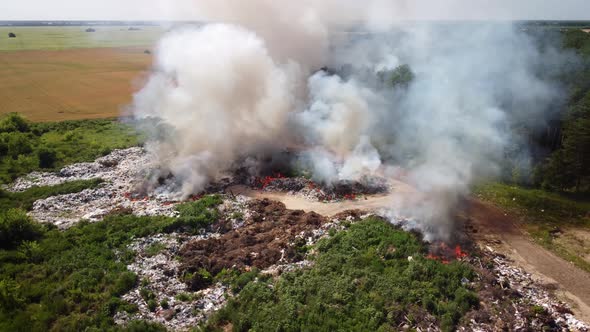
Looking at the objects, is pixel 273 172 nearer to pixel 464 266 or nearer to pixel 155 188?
pixel 155 188

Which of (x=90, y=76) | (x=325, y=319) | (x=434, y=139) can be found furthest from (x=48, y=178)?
(x=90, y=76)

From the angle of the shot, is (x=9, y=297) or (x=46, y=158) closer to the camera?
(x=9, y=297)

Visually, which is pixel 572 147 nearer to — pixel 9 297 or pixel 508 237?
pixel 508 237

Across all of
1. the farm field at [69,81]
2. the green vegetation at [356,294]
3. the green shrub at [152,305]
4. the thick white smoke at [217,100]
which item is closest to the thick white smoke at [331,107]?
the thick white smoke at [217,100]

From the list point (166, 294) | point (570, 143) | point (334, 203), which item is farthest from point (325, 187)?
point (570, 143)

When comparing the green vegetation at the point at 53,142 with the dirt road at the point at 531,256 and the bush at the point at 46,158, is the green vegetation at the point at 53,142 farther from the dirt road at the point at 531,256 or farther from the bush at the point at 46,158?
the dirt road at the point at 531,256

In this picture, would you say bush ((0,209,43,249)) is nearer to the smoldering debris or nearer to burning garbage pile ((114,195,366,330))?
the smoldering debris
